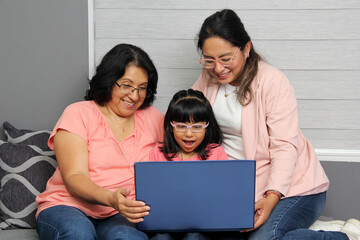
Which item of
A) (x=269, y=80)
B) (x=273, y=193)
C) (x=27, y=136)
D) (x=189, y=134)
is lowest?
(x=273, y=193)

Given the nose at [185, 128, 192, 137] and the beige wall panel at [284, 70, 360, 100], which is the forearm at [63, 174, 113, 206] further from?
the beige wall panel at [284, 70, 360, 100]

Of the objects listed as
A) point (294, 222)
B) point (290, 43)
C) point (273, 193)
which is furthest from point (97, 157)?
point (290, 43)

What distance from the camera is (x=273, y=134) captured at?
6.20 feet

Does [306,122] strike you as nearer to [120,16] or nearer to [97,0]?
[120,16]

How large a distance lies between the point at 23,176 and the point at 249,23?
137 cm

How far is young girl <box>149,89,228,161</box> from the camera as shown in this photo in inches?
74.1

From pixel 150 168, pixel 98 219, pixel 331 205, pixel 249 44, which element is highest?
pixel 249 44

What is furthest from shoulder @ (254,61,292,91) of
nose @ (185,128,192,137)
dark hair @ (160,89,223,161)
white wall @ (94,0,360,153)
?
white wall @ (94,0,360,153)

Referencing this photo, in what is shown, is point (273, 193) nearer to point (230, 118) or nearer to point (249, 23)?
point (230, 118)

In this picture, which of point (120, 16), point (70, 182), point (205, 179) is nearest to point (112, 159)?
point (70, 182)

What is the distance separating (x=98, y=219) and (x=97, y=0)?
1.20 m

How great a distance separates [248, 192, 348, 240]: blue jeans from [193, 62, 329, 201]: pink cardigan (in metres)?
0.05

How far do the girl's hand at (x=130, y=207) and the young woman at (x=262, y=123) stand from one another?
1.67 ft

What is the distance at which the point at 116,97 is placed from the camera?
1.87m
